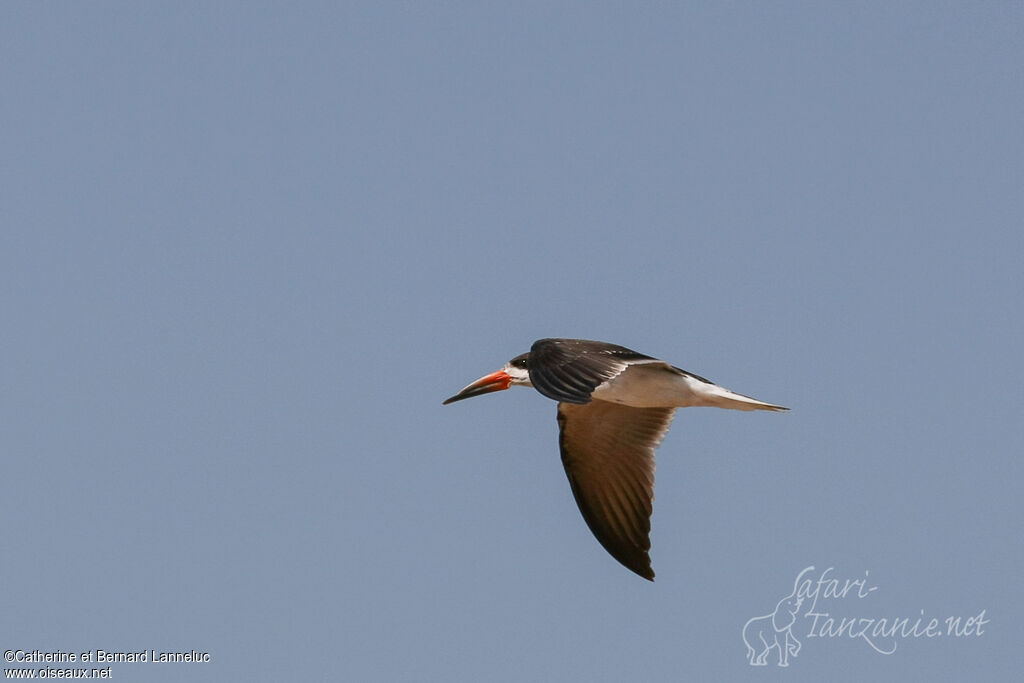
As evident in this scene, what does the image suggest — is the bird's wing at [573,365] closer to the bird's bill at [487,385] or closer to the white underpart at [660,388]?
the white underpart at [660,388]

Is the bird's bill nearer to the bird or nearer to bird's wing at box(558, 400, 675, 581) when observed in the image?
the bird

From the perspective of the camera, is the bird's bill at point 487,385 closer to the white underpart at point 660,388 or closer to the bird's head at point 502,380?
the bird's head at point 502,380

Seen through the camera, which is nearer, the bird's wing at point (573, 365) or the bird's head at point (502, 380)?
the bird's wing at point (573, 365)

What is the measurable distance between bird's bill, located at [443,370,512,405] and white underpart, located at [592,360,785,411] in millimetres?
1064

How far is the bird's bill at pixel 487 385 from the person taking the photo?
51.6 feet

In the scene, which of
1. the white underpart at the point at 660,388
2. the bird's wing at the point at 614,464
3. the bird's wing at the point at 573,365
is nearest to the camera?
the bird's wing at the point at 573,365

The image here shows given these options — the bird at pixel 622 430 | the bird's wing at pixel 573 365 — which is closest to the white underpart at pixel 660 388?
the bird at pixel 622 430

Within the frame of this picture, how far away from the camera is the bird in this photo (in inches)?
589

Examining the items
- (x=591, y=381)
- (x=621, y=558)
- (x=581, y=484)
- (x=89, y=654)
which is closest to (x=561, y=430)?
(x=581, y=484)

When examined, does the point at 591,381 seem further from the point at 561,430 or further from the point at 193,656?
the point at 193,656

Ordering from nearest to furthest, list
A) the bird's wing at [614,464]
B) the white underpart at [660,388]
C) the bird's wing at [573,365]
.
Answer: the bird's wing at [573,365] < the white underpart at [660,388] < the bird's wing at [614,464]

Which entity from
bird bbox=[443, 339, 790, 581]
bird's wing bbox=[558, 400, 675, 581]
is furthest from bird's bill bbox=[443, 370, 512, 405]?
bird's wing bbox=[558, 400, 675, 581]

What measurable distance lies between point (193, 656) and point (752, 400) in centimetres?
644

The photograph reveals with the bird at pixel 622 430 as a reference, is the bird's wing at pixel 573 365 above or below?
above
